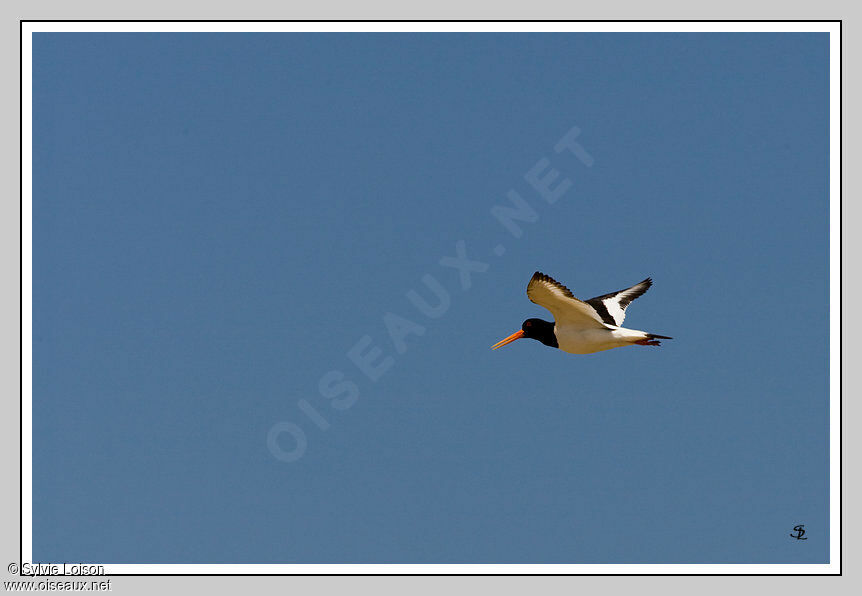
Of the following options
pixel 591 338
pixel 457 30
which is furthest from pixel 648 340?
pixel 457 30

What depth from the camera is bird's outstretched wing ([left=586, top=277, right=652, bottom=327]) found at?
18.4 meters

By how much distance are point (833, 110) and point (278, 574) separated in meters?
10.8

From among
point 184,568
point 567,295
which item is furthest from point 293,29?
point 184,568

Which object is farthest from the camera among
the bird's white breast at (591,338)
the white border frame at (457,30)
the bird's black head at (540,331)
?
the bird's black head at (540,331)

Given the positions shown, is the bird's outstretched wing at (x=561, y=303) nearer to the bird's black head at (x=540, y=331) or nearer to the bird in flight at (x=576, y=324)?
the bird in flight at (x=576, y=324)

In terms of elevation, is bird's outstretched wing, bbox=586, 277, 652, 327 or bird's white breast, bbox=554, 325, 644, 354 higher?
bird's outstretched wing, bbox=586, 277, 652, 327

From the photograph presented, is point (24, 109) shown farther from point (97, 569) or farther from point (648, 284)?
point (648, 284)

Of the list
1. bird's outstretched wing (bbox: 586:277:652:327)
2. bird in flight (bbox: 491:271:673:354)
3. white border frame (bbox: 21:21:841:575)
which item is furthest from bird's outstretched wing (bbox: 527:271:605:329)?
white border frame (bbox: 21:21:841:575)

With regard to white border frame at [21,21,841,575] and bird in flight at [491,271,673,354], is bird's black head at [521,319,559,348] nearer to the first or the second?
bird in flight at [491,271,673,354]

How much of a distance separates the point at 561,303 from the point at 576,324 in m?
1.04

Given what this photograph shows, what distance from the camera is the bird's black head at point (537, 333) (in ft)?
59.5

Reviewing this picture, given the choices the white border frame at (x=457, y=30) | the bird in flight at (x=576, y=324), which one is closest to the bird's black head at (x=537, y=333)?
the bird in flight at (x=576, y=324)

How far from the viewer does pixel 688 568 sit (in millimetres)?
14680

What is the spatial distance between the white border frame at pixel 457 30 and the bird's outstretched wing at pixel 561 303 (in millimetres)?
3615
